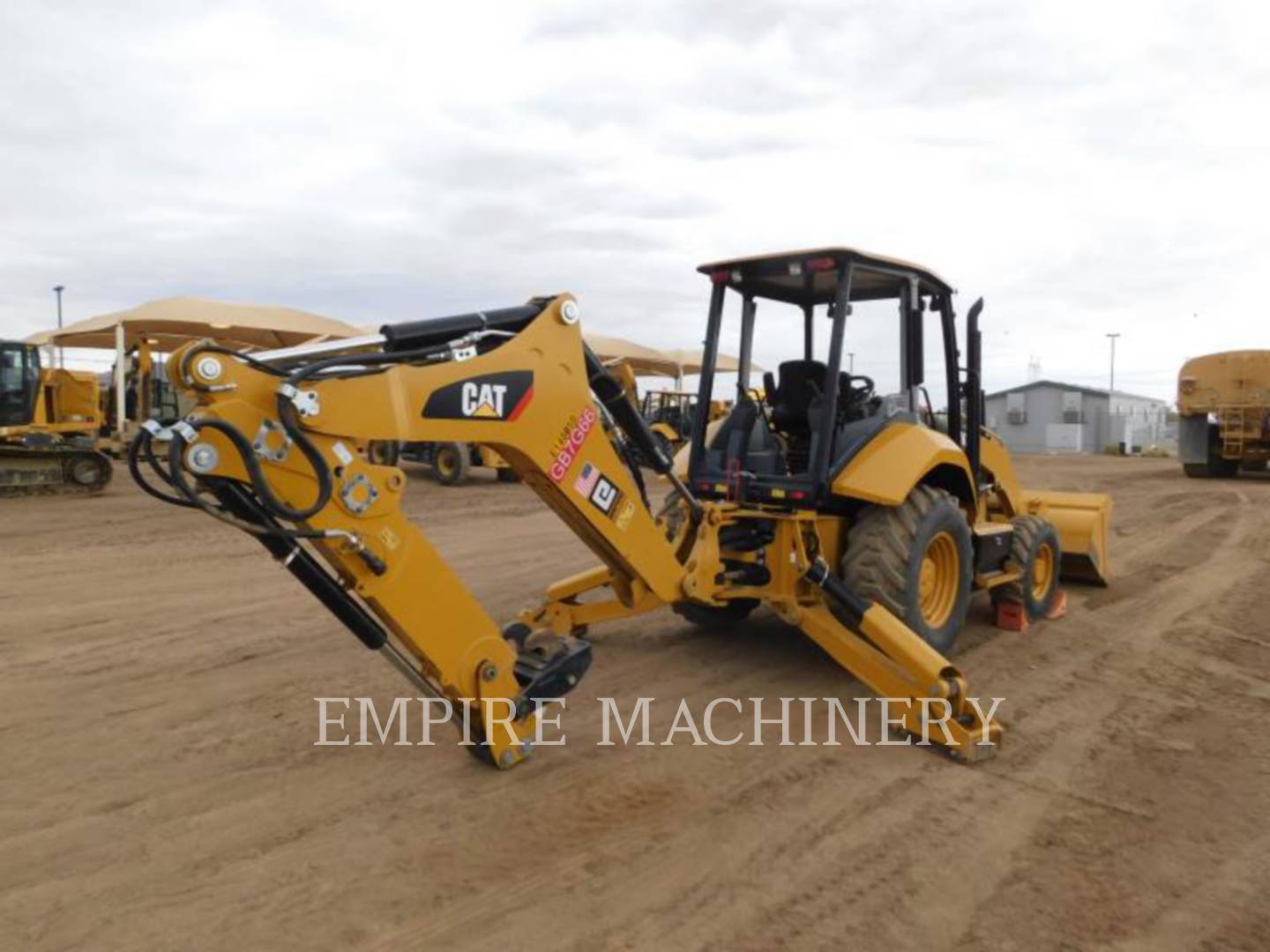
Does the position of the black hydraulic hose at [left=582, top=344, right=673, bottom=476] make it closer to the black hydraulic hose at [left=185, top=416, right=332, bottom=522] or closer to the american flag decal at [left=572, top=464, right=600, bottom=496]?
the american flag decal at [left=572, top=464, right=600, bottom=496]

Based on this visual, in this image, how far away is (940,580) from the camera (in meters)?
5.66

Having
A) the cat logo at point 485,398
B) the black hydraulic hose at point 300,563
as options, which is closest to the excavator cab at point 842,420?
the cat logo at point 485,398

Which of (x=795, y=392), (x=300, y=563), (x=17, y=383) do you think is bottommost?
(x=300, y=563)

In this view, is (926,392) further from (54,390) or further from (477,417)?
(54,390)

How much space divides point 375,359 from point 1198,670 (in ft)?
16.6

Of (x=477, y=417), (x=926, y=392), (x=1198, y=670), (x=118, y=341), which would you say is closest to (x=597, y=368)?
(x=477, y=417)

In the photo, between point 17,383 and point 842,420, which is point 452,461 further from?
point 842,420

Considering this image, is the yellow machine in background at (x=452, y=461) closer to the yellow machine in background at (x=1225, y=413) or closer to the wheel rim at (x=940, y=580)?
the wheel rim at (x=940, y=580)

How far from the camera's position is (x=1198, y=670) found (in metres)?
5.52

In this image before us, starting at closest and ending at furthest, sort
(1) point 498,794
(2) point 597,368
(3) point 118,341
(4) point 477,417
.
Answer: (4) point 477,417 < (1) point 498,794 < (2) point 597,368 < (3) point 118,341

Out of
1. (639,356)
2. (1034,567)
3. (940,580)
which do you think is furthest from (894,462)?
(639,356)

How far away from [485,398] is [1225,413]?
2147 cm

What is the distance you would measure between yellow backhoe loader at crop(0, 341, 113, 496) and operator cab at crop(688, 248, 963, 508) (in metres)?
13.1

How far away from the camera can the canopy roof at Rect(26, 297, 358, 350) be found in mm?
22125
